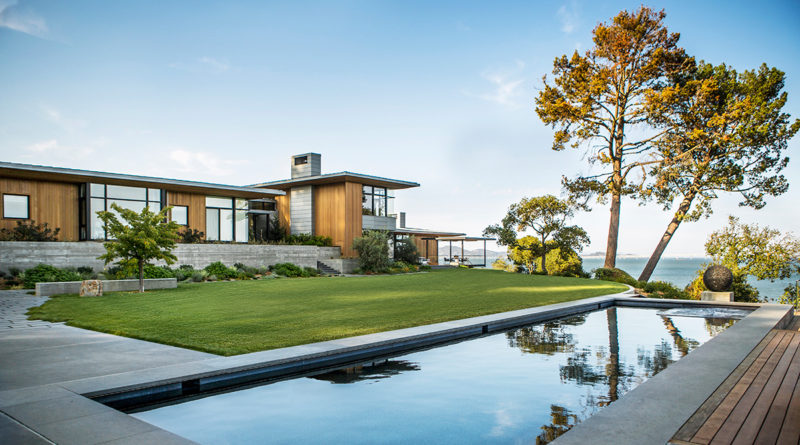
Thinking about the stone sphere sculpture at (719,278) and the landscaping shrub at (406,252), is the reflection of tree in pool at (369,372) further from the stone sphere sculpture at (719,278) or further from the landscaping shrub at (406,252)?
the landscaping shrub at (406,252)

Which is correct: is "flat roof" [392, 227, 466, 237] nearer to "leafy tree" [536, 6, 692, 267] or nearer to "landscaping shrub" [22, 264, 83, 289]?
"leafy tree" [536, 6, 692, 267]

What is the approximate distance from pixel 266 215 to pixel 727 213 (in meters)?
25.9

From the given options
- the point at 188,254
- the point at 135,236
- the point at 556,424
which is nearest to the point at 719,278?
the point at 556,424

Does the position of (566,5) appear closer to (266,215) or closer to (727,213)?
(727,213)

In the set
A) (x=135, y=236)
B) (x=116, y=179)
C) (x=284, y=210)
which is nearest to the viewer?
(x=135, y=236)

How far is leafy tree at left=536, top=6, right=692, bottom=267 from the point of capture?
2361 cm

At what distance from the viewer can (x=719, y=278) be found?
1330cm

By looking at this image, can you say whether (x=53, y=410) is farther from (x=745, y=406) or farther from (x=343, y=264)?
(x=343, y=264)

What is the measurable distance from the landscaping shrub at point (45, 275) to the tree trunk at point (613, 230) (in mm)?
23794

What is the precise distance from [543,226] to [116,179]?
936 inches

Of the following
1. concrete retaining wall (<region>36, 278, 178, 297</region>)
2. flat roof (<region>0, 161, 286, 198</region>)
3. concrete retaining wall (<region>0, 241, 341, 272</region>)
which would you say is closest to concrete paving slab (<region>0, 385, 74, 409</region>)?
concrete retaining wall (<region>36, 278, 178, 297</region>)

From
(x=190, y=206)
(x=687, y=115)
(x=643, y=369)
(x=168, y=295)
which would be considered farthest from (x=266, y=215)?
(x=643, y=369)

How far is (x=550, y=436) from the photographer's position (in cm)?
378

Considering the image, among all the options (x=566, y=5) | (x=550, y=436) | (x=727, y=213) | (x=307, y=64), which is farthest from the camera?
(x=727, y=213)
